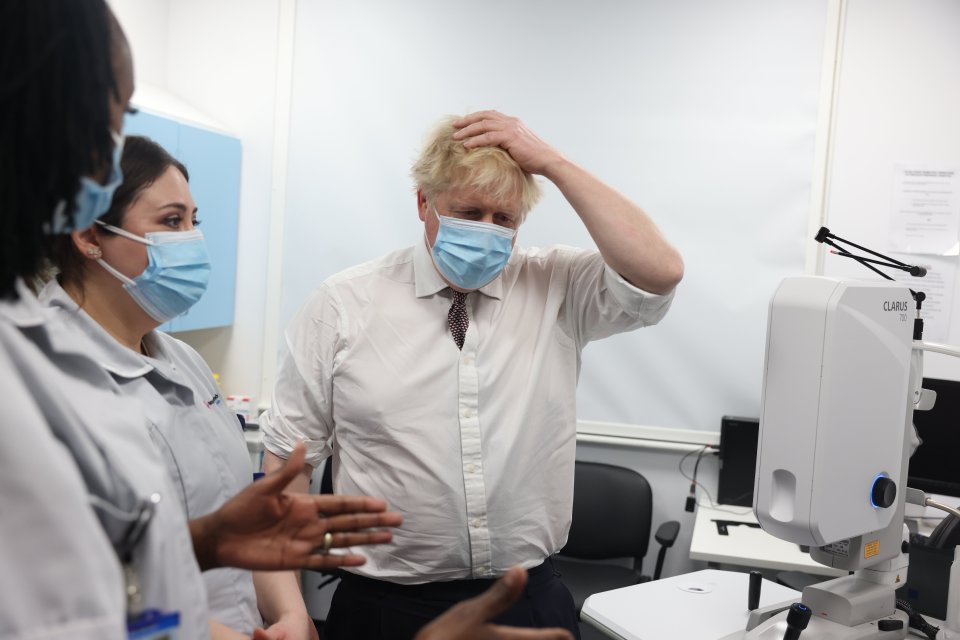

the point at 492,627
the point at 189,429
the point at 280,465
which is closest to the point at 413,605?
the point at 280,465

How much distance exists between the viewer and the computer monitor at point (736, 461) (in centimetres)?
295

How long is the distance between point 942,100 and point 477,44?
1793mm

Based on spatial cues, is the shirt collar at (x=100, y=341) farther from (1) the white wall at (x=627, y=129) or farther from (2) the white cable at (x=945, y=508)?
(1) the white wall at (x=627, y=129)

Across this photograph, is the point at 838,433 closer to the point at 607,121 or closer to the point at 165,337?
the point at 165,337

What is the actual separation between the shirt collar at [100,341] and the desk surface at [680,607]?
0.98 meters

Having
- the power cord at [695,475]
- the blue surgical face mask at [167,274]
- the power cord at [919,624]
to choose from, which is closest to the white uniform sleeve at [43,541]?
the blue surgical face mask at [167,274]

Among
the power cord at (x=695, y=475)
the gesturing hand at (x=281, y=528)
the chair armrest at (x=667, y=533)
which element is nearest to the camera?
the gesturing hand at (x=281, y=528)

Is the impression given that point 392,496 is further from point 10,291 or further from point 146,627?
point 10,291

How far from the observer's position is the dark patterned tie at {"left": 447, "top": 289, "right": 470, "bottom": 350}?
5.01 ft

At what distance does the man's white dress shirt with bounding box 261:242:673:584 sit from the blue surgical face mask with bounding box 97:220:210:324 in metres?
0.22

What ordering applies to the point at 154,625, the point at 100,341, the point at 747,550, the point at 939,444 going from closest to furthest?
the point at 154,625 < the point at 100,341 < the point at 939,444 < the point at 747,550

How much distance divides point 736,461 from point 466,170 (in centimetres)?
199

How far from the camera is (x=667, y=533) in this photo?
Answer: 9.14 ft

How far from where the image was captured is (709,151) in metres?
3.00
